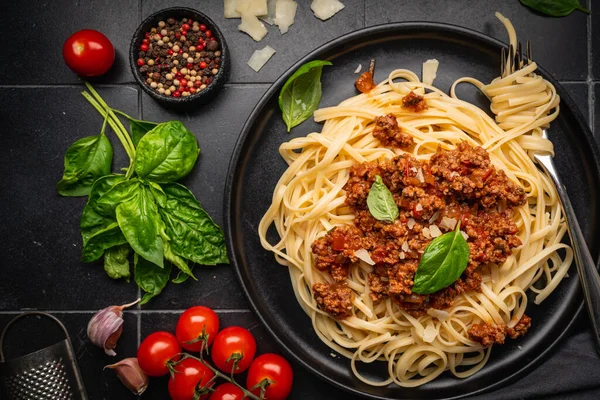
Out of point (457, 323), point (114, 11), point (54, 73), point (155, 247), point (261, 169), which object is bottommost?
point (457, 323)

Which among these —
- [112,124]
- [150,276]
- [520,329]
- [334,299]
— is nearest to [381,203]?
[334,299]

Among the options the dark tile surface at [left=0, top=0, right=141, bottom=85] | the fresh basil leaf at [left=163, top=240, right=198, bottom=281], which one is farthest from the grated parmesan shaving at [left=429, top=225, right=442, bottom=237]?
the dark tile surface at [left=0, top=0, right=141, bottom=85]

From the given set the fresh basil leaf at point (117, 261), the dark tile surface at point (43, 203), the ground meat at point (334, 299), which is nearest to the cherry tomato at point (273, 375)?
the ground meat at point (334, 299)

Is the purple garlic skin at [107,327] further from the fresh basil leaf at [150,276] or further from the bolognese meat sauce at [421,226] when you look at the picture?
the bolognese meat sauce at [421,226]

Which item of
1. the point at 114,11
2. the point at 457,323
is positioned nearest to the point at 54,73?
the point at 114,11

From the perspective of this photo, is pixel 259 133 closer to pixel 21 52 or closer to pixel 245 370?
pixel 245 370

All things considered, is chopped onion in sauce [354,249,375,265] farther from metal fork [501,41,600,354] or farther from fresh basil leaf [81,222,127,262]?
fresh basil leaf [81,222,127,262]

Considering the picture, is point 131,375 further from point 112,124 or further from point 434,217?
point 434,217
